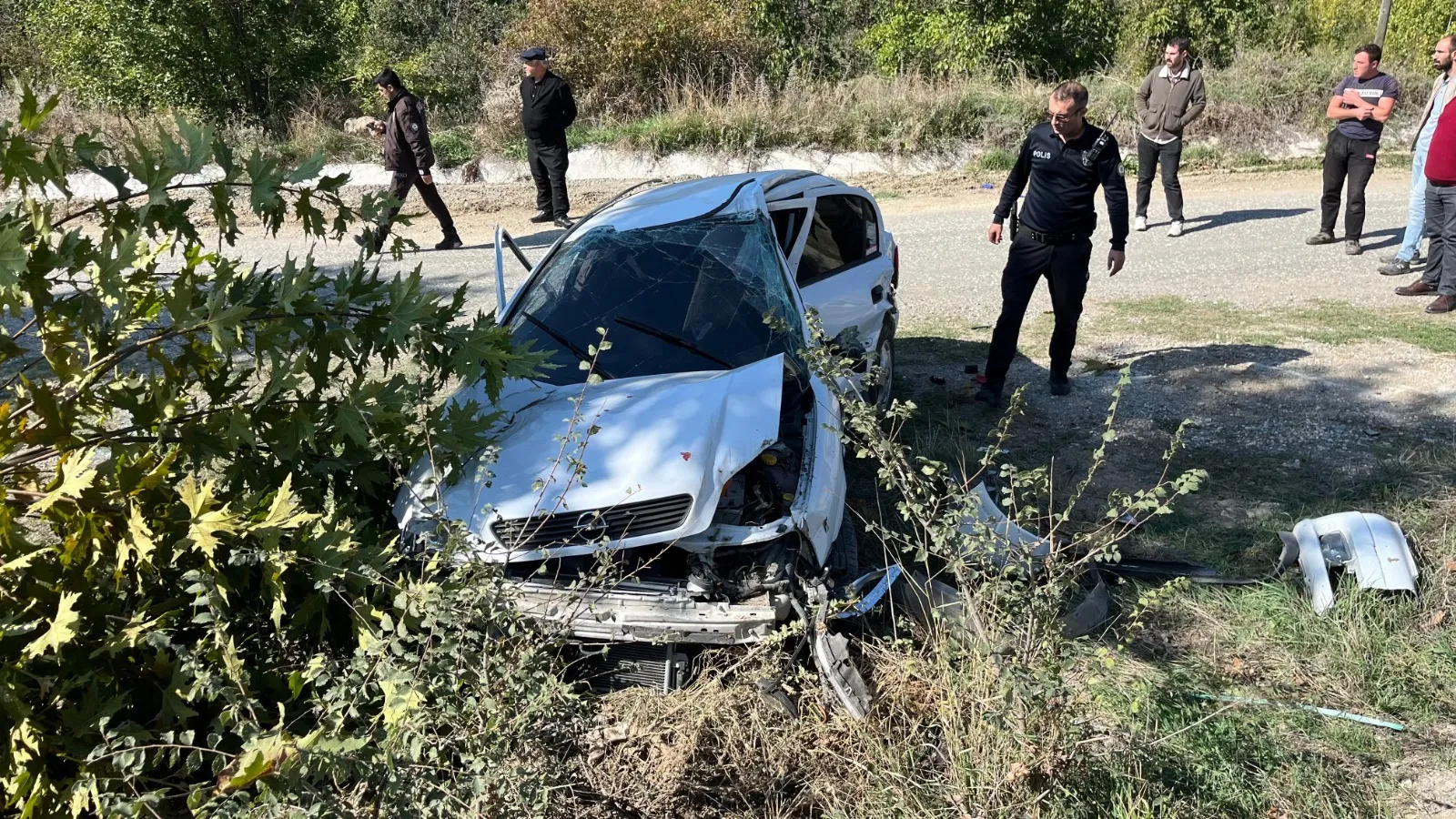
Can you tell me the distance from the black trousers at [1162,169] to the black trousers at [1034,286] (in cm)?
525

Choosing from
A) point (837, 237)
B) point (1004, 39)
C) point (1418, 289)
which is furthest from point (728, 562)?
point (1004, 39)

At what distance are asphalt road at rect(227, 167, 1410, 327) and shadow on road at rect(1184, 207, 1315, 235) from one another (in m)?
0.02

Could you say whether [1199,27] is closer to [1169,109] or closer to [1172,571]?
[1169,109]

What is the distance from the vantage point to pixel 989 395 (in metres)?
6.27

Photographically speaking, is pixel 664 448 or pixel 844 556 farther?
pixel 844 556

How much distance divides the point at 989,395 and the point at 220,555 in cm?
455

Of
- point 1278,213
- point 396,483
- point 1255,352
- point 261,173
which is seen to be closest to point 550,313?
point 396,483

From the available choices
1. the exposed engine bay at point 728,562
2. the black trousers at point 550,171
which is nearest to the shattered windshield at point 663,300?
the exposed engine bay at point 728,562

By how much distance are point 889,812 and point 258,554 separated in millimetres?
1912

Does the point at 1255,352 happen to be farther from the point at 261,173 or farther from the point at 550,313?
the point at 261,173

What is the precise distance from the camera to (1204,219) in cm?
1189

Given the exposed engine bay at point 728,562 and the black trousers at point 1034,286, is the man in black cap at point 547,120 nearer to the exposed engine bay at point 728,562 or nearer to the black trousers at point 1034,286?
the black trousers at point 1034,286

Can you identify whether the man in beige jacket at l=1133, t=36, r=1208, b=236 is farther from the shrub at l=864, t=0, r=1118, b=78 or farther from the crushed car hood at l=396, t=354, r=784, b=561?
the crushed car hood at l=396, t=354, r=784, b=561

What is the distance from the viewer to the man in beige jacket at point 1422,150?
25.3 feet
